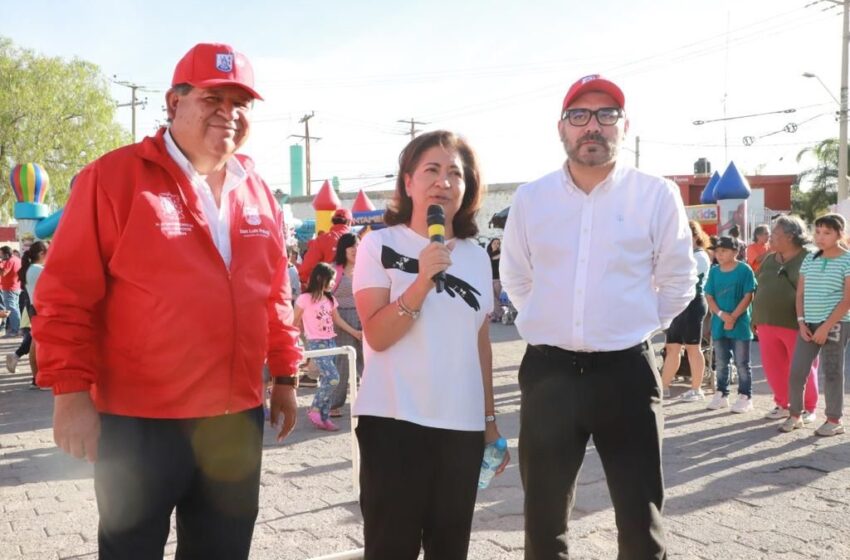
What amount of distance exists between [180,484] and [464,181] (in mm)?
1505

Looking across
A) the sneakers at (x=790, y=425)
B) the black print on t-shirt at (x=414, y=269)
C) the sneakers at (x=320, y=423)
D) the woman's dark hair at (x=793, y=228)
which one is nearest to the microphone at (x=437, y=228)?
the black print on t-shirt at (x=414, y=269)

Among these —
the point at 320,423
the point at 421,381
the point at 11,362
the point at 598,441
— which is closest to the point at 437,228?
the point at 421,381

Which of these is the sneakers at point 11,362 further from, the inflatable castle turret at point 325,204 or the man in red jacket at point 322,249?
the inflatable castle turret at point 325,204

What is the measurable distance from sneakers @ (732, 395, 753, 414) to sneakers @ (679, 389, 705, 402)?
24.1 inches

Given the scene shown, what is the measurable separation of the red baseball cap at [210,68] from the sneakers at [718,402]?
24.3 feet

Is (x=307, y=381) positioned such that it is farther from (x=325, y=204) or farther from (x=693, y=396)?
(x=325, y=204)

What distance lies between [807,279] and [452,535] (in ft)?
19.0

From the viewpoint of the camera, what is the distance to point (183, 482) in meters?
2.37

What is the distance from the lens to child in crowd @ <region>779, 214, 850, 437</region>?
6.92 m

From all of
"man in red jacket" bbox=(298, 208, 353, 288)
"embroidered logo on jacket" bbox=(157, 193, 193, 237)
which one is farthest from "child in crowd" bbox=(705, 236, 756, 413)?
"embroidered logo on jacket" bbox=(157, 193, 193, 237)

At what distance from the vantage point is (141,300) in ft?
7.47

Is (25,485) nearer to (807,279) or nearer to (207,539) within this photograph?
(207,539)

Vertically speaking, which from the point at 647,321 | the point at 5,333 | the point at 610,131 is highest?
the point at 610,131

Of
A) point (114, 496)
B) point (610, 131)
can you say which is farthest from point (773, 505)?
point (114, 496)
